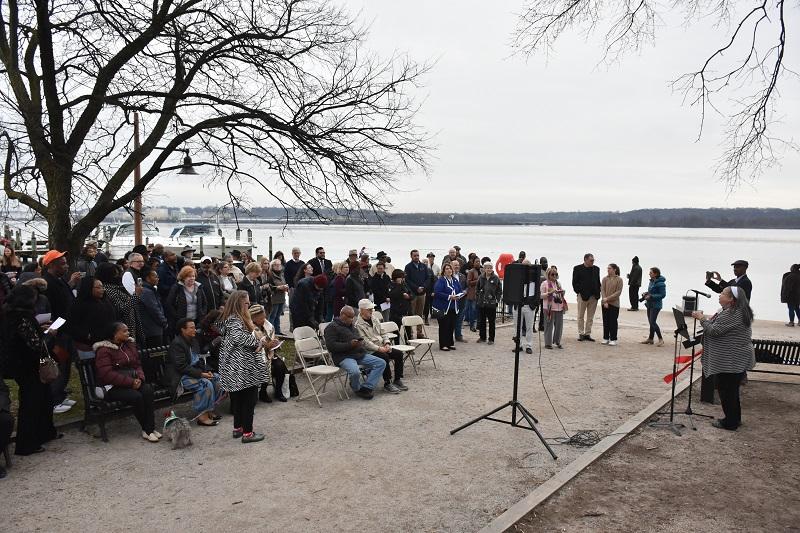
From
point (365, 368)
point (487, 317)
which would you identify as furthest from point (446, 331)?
point (365, 368)

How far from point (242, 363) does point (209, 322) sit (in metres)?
1.89

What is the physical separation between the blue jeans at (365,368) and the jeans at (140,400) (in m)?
2.56

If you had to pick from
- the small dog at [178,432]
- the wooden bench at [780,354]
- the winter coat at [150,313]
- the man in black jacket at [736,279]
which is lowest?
the small dog at [178,432]

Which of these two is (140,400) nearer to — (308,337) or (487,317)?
(308,337)

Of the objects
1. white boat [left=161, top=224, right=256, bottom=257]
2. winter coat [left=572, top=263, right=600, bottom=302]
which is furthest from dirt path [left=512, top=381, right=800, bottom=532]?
white boat [left=161, top=224, right=256, bottom=257]

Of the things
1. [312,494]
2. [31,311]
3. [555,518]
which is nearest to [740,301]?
[555,518]

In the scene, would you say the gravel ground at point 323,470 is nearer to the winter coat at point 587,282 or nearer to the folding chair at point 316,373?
the folding chair at point 316,373

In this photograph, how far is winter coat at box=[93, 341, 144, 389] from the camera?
6348mm

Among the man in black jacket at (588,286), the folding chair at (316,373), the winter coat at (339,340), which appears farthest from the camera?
the man in black jacket at (588,286)

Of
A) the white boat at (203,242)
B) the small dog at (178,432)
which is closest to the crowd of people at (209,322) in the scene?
the small dog at (178,432)

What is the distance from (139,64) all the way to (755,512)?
32.0ft

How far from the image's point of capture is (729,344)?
7.09m

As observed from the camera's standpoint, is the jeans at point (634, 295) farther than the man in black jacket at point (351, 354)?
Yes

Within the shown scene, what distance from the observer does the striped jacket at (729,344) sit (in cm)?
700
